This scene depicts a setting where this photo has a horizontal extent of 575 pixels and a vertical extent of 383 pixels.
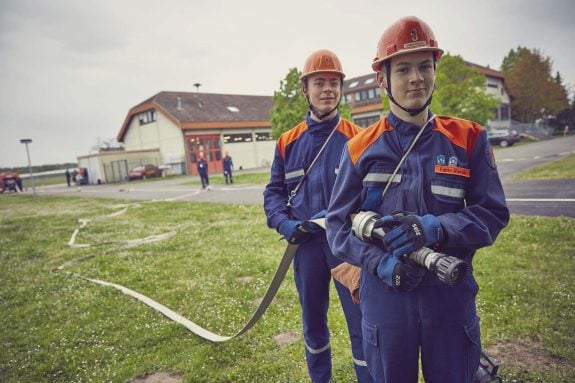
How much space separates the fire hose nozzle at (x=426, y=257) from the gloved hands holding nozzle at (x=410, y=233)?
52 mm

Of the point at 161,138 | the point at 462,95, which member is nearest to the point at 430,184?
the point at 462,95

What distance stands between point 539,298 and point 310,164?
3432 millimetres

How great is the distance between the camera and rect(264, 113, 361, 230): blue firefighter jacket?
2.89 meters

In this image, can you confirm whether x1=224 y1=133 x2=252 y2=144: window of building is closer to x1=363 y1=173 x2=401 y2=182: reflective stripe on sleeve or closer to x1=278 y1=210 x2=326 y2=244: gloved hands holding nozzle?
x1=278 y1=210 x2=326 y2=244: gloved hands holding nozzle

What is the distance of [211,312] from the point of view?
16.0ft

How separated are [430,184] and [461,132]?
35 centimetres

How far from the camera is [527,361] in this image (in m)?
3.18

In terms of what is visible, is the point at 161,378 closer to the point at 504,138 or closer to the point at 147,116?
the point at 504,138

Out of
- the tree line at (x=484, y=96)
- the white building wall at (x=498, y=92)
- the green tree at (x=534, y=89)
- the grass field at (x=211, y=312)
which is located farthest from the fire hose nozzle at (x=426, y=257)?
the green tree at (x=534, y=89)

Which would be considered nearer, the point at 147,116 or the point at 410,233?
the point at 410,233

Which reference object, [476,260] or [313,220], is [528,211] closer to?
[476,260]

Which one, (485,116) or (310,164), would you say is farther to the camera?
(485,116)

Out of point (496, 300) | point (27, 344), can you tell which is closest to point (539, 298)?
point (496, 300)

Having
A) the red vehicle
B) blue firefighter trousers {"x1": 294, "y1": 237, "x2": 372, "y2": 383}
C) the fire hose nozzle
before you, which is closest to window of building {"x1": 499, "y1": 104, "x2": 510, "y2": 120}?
blue firefighter trousers {"x1": 294, "y1": 237, "x2": 372, "y2": 383}
